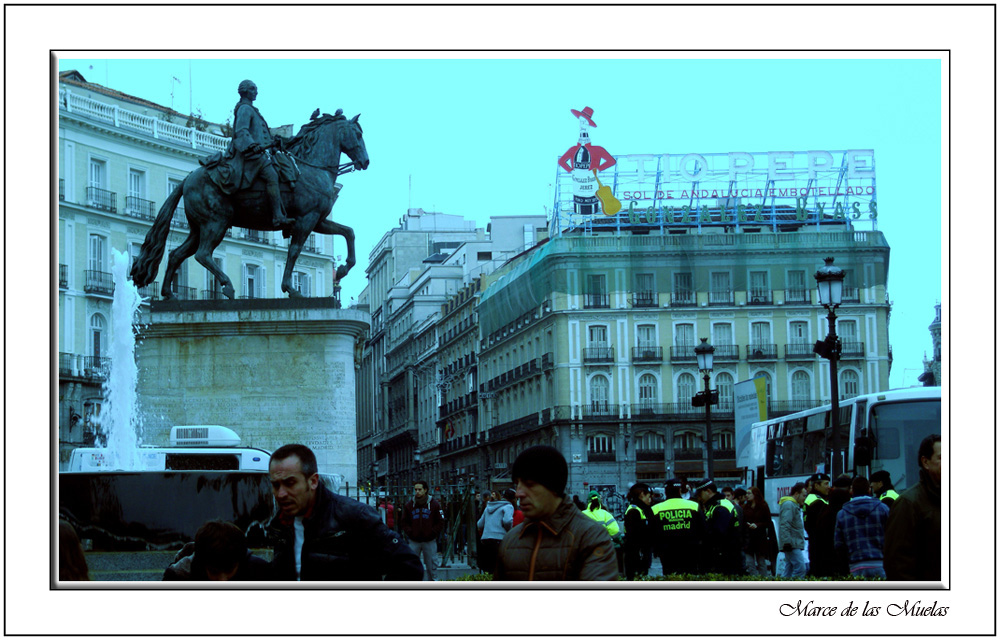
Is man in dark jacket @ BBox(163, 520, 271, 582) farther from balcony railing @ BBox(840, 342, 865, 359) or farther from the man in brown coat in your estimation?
balcony railing @ BBox(840, 342, 865, 359)

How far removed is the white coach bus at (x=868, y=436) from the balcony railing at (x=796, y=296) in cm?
3698

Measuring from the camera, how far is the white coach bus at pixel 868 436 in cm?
1809

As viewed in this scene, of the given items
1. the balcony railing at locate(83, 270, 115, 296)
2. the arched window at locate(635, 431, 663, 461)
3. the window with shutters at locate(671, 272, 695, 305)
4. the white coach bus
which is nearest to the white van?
the white coach bus

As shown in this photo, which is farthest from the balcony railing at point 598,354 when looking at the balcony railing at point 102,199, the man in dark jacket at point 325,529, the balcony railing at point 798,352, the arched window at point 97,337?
the man in dark jacket at point 325,529

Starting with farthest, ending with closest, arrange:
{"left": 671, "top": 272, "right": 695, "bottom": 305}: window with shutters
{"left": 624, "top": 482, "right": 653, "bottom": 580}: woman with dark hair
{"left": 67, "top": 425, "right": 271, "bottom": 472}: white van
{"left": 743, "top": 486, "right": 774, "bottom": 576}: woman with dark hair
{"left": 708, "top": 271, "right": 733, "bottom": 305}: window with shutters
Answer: {"left": 671, "top": 272, "right": 695, "bottom": 305}: window with shutters, {"left": 708, "top": 271, "right": 733, "bottom": 305}: window with shutters, {"left": 743, "top": 486, "right": 774, "bottom": 576}: woman with dark hair, {"left": 67, "top": 425, "right": 271, "bottom": 472}: white van, {"left": 624, "top": 482, "right": 653, "bottom": 580}: woman with dark hair

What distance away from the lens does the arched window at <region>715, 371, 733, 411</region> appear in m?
61.1

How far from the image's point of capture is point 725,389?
202 ft

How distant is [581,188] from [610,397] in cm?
945

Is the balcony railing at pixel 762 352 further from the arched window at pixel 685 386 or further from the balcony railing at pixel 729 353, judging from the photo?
the arched window at pixel 685 386

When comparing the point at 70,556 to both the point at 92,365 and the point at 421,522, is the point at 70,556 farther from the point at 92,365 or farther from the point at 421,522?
the point at 92,365

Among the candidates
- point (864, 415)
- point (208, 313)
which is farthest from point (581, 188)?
point (208, 313)

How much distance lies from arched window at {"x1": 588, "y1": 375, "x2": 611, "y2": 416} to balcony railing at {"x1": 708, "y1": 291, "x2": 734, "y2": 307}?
5881 millimetres

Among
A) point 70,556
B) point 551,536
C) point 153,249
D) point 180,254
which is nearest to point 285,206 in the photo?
point 180,254

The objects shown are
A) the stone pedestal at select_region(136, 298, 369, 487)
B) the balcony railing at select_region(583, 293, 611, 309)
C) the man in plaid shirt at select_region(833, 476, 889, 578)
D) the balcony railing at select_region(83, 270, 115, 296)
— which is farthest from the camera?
the balcony railing at select_region(583, 293, 611, 309)
